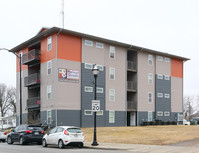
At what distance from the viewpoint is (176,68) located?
51.9 meters

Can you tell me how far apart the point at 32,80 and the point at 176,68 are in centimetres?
2436

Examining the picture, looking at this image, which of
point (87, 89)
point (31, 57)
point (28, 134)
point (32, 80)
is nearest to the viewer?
point (28, 134)

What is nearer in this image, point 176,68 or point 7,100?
point 176,68

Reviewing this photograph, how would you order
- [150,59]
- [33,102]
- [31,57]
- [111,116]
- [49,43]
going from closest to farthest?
[49,43], [31,57], [33,102], [111,116], [150,59]

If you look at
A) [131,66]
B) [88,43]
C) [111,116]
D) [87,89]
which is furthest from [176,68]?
[87,89]

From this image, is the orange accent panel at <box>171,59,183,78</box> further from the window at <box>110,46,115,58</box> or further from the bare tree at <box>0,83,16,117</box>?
the bare tree at <box>0,83,16,117</box>

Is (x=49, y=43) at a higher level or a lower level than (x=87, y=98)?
higher

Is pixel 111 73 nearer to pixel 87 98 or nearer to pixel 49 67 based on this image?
pixel 87 98

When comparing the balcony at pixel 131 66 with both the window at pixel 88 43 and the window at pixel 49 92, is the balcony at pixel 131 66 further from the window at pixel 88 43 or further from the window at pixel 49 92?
the window at pixel 49 92

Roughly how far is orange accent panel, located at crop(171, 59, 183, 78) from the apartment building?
0.55 ft

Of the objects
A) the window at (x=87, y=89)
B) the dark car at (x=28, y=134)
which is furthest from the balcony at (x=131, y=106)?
the dark car at (x=28, y=134)

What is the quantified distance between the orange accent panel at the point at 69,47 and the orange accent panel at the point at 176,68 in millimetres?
19349

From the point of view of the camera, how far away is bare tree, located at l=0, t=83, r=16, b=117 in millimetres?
88887

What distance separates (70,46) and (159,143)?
20.8 m
